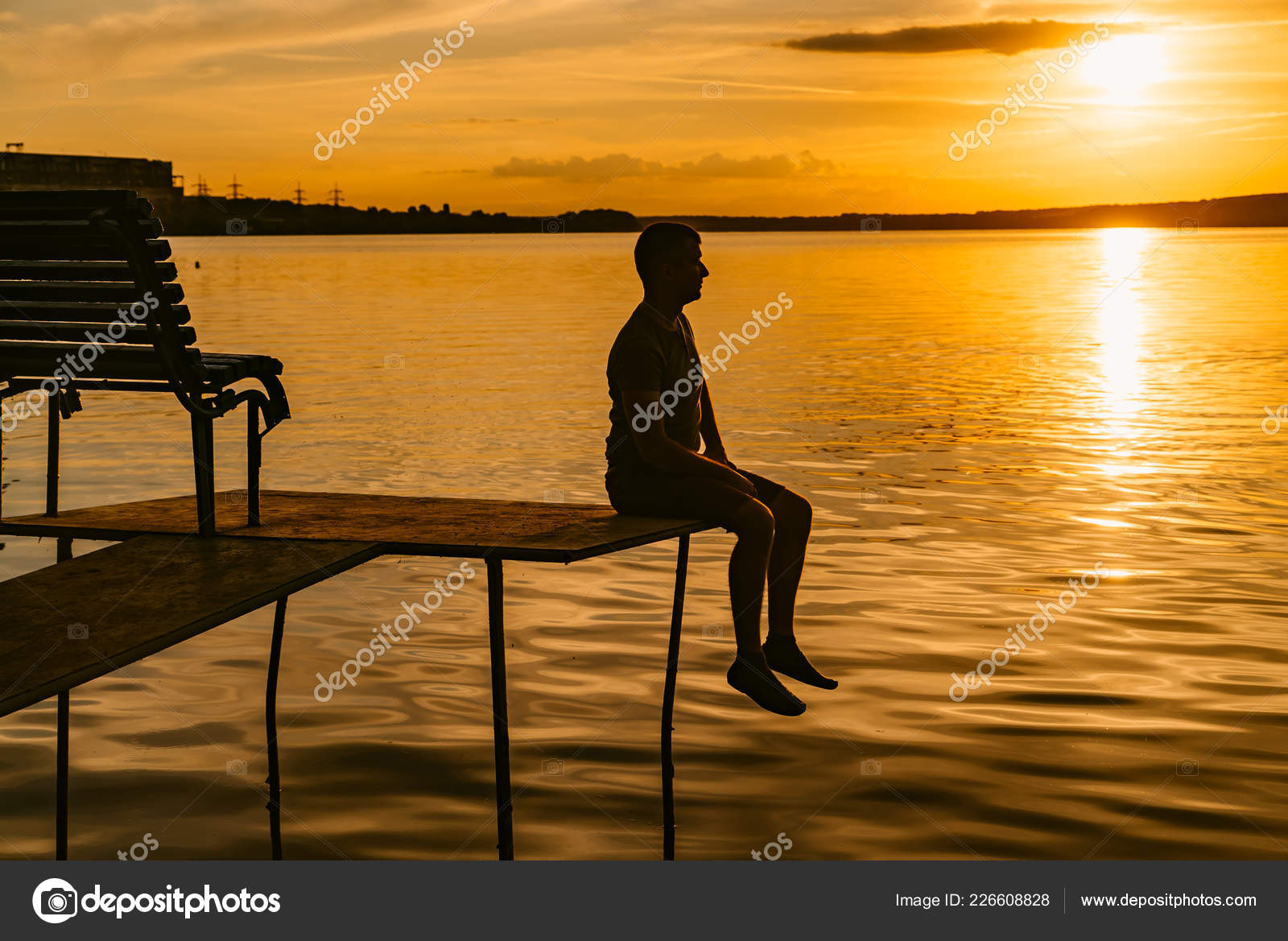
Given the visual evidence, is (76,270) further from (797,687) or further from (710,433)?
(797,687)

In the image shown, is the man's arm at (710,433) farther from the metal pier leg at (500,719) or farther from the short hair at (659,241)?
the metal pier leg at (500,719)

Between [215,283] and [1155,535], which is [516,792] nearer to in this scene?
[1155,535]

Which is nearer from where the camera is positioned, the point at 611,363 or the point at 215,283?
the point at 611,363

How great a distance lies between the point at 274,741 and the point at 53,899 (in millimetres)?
2464

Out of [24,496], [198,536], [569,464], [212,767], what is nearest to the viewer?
[198,536]

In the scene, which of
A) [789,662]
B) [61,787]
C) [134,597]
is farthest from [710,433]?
[61,787]

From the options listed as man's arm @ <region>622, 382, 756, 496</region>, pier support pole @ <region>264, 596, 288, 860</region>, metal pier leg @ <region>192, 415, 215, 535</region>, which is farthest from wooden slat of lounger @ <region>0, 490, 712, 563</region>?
pier support pole @ <region>264, 596, 288, 860</region>

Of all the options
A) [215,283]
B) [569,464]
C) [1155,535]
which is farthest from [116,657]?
[215,283]

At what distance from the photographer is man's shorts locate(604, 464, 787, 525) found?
6684 mm

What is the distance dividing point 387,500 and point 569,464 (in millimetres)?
8024

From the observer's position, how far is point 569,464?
51.4ft

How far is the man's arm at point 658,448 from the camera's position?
6.64 meters

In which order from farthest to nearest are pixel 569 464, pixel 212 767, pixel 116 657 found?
1. pixel 569 464
2. pixel 212 767
3. pixel 116 657

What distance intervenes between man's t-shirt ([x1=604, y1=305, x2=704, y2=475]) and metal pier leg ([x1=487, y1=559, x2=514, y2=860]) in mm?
986
